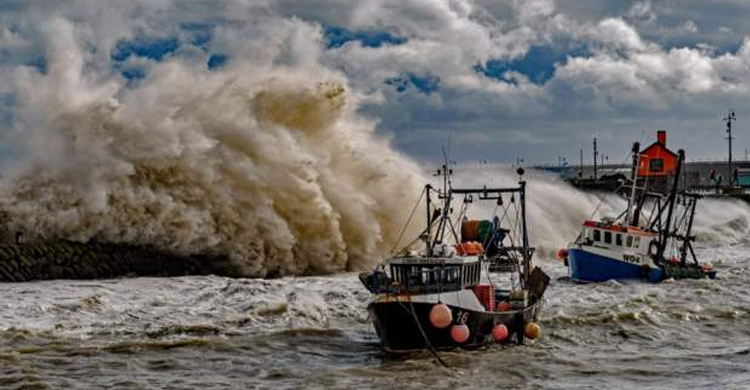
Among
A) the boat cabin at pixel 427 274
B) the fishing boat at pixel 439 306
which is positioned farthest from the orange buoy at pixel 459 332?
the boat cabin at pixel 427 274

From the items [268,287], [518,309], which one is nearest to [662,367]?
[518,309]

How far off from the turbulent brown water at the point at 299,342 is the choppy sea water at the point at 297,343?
0.04m

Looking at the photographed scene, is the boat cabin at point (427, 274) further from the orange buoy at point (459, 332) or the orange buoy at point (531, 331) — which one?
the orange buoy at point (531, 331)

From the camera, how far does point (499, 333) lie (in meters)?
22.5

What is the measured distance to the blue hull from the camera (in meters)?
37.8

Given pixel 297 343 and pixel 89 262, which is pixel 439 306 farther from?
pixel 89 262

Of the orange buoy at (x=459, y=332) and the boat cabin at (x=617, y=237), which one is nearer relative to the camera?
the orange buoy at (x=459, y=332)

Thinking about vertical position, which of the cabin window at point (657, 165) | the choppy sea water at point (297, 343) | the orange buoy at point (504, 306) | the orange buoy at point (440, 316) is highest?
the cabin window at point (657, 165)

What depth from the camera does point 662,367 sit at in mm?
21047

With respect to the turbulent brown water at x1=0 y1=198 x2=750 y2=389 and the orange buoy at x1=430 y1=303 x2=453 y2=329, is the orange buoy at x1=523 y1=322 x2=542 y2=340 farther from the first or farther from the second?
the orange buoy at x1=430 y1=303 x2=453 y2=329

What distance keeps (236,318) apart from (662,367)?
34.3 ft

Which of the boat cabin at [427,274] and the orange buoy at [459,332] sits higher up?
the boat cabin at [427,274]

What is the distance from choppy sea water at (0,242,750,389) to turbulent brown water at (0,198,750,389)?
42mm

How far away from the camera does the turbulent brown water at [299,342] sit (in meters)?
19.4
